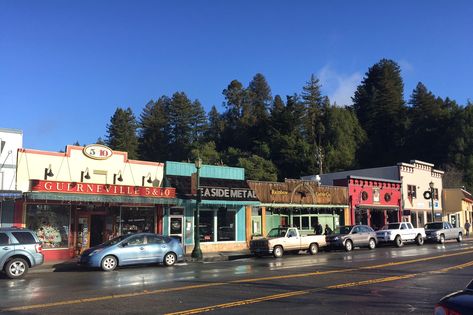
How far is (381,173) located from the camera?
160ft

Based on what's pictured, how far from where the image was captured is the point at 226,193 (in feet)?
92.7

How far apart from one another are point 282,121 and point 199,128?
2659cm

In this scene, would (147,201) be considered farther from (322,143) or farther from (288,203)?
(322,143)

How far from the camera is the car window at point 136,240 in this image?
1987cm

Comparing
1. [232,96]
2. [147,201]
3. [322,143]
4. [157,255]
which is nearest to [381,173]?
[147,201]

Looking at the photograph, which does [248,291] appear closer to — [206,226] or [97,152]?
[97,152]

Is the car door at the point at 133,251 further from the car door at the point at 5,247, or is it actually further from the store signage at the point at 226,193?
the store signage at the point at 226,193

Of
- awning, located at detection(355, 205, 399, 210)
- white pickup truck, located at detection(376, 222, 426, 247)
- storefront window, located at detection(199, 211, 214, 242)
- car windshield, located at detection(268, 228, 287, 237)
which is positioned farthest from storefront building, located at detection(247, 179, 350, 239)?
white pickup truck, located at detection(376, 222, 426, 247)

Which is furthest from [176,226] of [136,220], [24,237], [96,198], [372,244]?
[372,244]

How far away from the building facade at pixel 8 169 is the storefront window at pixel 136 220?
5.81 m

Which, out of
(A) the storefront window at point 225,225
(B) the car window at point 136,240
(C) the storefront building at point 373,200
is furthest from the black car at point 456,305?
(C) the storefront building at point 373,200

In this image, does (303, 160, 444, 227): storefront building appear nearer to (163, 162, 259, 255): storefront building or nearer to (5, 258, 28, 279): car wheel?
(163, 162, 259, 255): storefront building

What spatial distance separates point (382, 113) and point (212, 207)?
81.1m

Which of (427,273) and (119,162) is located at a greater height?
(119,162)
